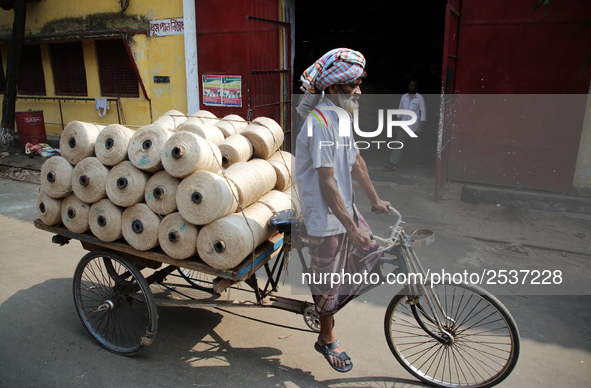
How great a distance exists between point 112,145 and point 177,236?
797 millimetres

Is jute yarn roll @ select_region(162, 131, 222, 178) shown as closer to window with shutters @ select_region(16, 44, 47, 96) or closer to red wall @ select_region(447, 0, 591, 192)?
red wall @ select_region(447, 0, 591, 192)

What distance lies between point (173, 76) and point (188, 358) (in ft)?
23.1

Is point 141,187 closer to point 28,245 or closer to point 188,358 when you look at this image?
point 188,358

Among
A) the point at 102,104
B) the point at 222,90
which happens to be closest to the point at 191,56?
the point at 222,90

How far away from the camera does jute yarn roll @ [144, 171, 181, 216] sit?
272 cm

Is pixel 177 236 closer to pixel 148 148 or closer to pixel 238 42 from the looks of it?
pixel 148 148

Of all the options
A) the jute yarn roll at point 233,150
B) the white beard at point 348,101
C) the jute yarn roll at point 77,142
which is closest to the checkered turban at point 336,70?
the white beard at point 348,101

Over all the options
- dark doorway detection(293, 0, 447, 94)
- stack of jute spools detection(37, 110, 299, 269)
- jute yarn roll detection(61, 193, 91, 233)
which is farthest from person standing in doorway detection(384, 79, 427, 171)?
jute yarn roll detection(61, 193, 91, 233)

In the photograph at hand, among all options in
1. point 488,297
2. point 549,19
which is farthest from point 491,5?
point 488,297

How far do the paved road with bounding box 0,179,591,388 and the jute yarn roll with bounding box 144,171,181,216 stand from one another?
3.55 feet

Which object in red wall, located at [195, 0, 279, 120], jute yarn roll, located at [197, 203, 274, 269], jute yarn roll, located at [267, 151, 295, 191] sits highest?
red wall, located at [195, 0, 279, 120]

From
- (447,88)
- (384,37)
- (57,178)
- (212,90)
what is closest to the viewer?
(57,178)

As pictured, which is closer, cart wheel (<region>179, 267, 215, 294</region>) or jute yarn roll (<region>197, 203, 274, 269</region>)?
jute yarn roll (<region>197, 203, 274, 269</region>)

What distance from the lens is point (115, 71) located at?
10023 millimetres
